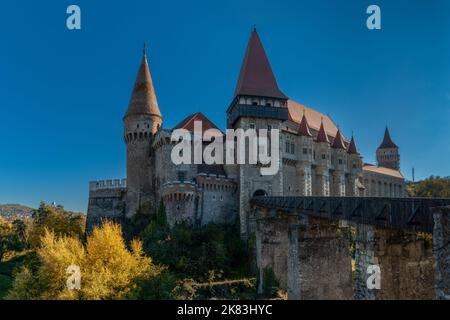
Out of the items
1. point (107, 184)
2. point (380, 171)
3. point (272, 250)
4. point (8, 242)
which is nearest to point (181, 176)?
point (272, 250)

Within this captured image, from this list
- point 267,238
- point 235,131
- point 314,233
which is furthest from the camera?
point 235,131

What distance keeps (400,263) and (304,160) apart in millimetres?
30598

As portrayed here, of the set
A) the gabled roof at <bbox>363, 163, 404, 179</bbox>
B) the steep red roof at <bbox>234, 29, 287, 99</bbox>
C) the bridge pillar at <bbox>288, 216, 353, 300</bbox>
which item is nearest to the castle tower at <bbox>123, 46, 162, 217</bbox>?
the steep red roof at <bbox>234, 29, 287, 99</bbox>

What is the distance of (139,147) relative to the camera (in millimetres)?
40625

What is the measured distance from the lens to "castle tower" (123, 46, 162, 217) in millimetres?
40312

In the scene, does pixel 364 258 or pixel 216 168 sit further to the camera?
pixel 216 168

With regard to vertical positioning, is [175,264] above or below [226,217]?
below

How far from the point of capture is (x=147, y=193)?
4022cm

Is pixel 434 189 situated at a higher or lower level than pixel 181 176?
higher

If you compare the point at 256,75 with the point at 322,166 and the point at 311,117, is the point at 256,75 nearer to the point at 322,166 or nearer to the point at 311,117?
the point at 322,166

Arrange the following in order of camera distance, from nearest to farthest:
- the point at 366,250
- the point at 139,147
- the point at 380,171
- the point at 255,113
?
the point at 366,250, the point at 255,113, the point at 139,147, the point at 380,171
